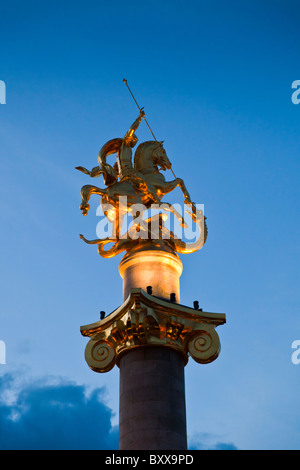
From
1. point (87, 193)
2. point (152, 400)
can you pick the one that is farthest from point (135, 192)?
point (152, 400)

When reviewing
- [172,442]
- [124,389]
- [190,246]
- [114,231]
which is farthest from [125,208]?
[172,442]

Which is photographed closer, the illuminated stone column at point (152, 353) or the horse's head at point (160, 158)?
the illuminated stone column at point (152, 353)

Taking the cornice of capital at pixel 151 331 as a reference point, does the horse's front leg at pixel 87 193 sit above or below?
above

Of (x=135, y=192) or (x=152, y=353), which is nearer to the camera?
(x=152, y=353)

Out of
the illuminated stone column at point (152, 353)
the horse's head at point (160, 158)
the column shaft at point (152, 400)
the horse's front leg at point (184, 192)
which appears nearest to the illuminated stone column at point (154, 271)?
the illuminated stone column at point (152, 353)

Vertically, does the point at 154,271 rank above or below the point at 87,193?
below

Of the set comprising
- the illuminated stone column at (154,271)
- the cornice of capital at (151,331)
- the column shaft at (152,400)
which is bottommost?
the column shaft at (152,400)

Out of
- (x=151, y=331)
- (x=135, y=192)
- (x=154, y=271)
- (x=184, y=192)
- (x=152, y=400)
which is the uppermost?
(x=184, y=192)

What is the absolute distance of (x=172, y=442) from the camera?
22172mm

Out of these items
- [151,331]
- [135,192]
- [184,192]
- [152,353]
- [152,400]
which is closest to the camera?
[152,400]

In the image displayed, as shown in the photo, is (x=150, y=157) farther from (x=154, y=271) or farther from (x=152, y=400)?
(x=152, y=400)

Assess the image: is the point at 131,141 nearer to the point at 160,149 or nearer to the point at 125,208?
the point at 160,149

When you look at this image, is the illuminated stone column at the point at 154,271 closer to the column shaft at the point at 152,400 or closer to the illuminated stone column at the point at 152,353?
the illuminated stone column at the point at 152,353
